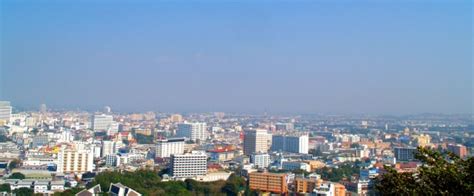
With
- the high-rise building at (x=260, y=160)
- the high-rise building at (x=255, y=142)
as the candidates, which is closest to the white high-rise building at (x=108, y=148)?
the high-rise building at (x=260, y=160)

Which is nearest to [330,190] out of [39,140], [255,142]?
[255,142]

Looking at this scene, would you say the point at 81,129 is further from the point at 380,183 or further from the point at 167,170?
the point at 380,183

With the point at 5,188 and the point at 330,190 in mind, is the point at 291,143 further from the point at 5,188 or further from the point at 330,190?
the point at 5,188

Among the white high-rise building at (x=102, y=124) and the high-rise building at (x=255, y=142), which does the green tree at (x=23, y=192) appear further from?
the white high-rise building at (x=102, y=124)

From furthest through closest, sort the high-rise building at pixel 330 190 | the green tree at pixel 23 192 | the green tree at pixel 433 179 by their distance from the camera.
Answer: the green tree at pixel 23 192 < the high-rise building at pixel 330 190 < the green tree at pixel 433 179

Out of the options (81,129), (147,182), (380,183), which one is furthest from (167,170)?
(81,129)
